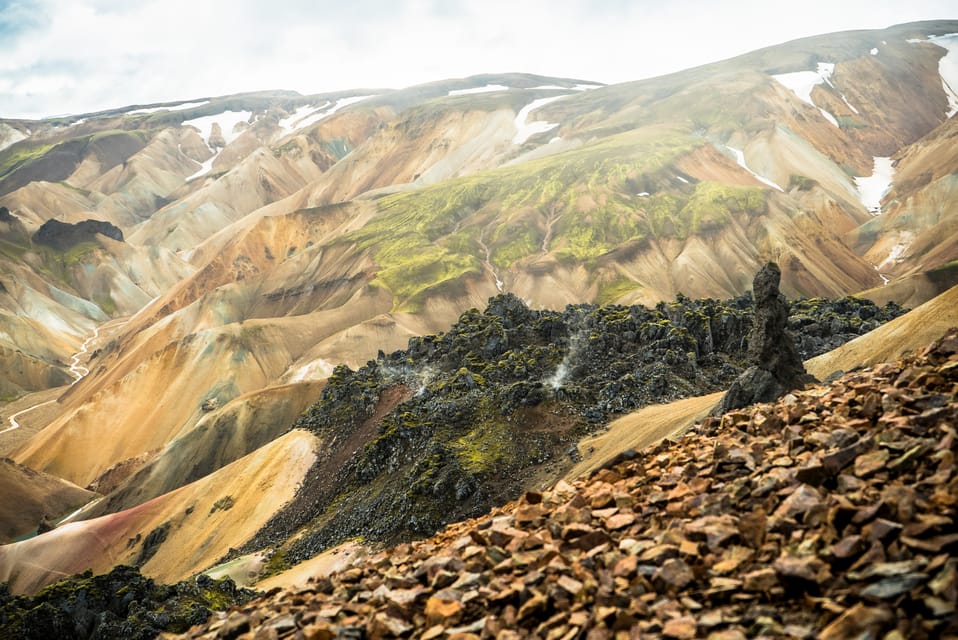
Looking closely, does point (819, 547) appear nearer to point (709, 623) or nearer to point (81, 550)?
point (709, 623)

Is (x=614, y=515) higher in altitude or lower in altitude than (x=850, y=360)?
higher

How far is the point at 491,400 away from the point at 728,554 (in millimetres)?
46103

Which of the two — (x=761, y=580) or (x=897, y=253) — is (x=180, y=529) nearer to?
(x=761, y=580)

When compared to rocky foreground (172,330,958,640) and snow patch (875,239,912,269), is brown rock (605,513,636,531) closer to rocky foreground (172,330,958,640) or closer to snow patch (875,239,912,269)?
rocky foreground (172,330,958,640)

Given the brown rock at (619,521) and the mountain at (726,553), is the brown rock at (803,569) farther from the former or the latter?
the brown rock at (619,521)

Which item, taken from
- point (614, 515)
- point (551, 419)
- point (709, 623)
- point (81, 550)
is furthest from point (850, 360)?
point (81, 550)

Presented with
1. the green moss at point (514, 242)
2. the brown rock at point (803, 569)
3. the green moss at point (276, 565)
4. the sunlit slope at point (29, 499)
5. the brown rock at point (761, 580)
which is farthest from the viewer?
the green moss at point (514, 242)

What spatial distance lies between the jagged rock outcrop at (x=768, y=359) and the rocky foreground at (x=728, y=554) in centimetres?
1955

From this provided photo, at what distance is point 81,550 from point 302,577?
4749 centimetres

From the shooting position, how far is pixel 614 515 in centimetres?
1391

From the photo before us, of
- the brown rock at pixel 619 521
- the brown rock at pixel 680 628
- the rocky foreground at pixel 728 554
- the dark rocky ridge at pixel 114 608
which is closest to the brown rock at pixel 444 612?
the rocky foreground at pixel 728 554

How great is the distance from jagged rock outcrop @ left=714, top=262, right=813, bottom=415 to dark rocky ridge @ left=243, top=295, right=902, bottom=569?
1370 centimetres

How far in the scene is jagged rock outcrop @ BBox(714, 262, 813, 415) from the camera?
3603 cm

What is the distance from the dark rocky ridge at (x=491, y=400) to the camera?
158 ft
